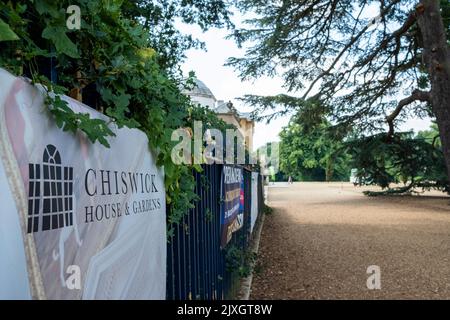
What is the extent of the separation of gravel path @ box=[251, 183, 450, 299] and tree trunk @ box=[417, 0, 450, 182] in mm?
2699

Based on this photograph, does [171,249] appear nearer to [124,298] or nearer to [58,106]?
[124,298]

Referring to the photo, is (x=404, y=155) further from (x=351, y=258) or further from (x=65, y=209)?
(x=65, y=209)

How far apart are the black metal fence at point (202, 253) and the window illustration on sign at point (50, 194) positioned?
1.40 meters

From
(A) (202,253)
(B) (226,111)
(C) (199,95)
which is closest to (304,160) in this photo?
(B) (226,111)

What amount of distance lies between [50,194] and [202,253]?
2443 mm

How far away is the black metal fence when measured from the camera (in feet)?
9.30

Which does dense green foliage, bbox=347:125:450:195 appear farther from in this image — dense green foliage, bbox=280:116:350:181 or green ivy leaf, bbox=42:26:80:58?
dense green foliage, bbox=280:116:350:181

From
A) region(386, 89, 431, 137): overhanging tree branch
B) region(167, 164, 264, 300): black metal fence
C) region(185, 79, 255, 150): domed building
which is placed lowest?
region(167, 164, 264, 300): black metal fence

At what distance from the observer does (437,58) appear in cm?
1139

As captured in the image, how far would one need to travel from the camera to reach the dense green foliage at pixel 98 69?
1326 mm

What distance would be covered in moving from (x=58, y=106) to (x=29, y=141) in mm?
167

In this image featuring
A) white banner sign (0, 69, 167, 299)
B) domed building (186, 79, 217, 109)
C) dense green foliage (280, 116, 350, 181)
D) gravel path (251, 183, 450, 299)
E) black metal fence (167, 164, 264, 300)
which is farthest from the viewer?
dense green foliage (280, 116, 350, 181)

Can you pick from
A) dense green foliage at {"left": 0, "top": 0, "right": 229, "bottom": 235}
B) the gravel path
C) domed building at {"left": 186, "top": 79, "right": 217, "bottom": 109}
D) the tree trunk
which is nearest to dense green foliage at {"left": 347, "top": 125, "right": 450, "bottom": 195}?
the gravel path
